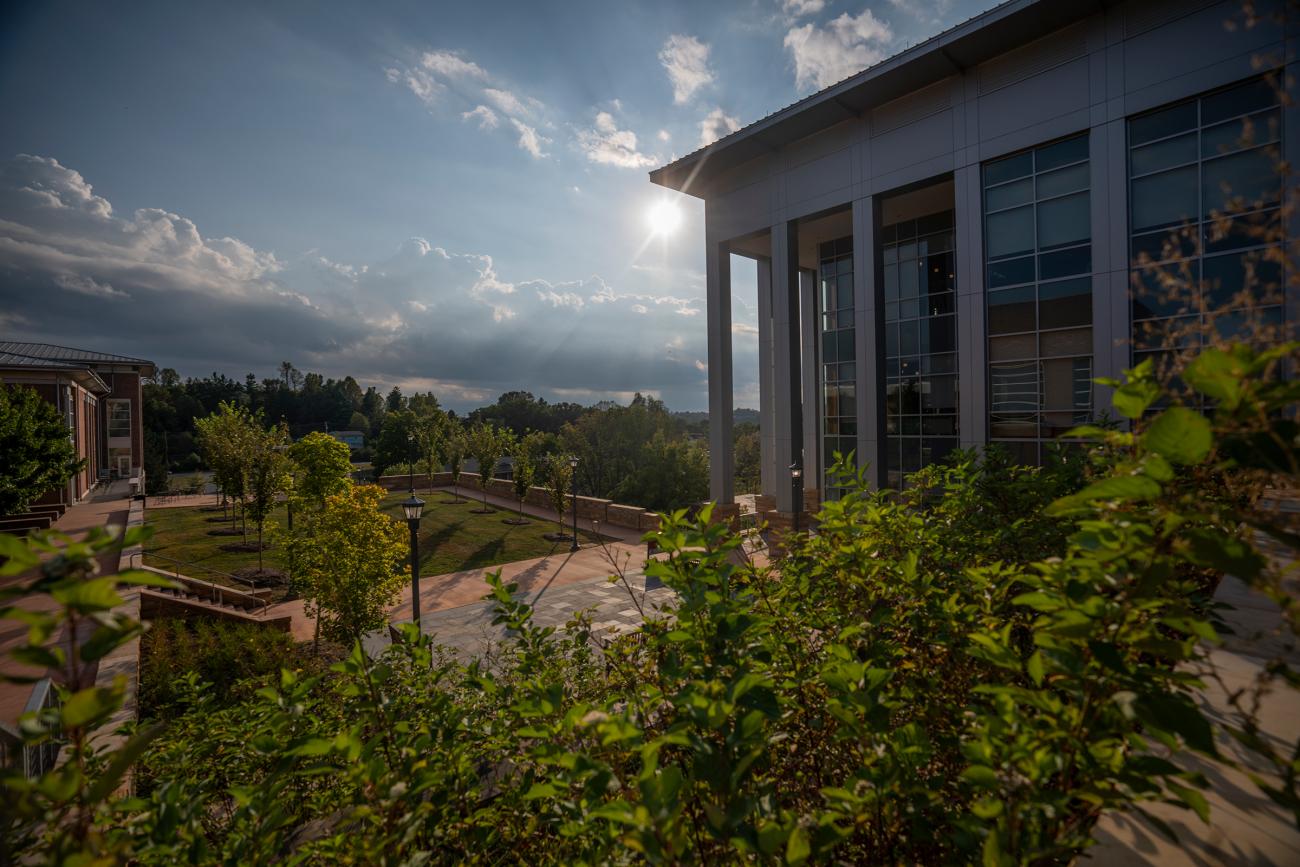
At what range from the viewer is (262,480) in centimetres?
1872

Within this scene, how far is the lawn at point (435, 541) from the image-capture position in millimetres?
18703

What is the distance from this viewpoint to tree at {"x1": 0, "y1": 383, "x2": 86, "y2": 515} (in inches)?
720

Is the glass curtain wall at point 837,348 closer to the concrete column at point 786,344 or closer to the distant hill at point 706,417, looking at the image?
the concrete column at point 786,344

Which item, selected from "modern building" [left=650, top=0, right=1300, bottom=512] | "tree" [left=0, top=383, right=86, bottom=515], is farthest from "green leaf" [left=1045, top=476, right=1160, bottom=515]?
"tree" [left=0, top=383, right=86, bottom=515]

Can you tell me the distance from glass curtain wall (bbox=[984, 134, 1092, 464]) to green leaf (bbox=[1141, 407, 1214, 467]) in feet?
50.0

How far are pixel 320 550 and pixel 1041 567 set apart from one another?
11.4 meters

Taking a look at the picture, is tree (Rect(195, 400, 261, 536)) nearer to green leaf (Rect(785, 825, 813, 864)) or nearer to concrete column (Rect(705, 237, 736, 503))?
concrete column (Rect(705, 237, 736, 503))

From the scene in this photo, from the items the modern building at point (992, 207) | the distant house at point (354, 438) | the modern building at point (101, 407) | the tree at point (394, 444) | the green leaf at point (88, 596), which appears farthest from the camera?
the distant house at point (354, 438)

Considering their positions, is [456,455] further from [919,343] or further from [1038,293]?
[1038,293]

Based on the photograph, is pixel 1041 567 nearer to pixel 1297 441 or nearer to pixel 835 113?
pixel 1297 441

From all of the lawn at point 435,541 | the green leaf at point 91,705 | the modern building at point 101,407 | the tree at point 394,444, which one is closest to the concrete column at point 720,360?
the lawn at point 435,541

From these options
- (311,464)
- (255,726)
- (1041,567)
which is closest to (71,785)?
(1041,567)

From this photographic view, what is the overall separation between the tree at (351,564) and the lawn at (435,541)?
192 inches

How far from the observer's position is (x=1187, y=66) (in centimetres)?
1275
